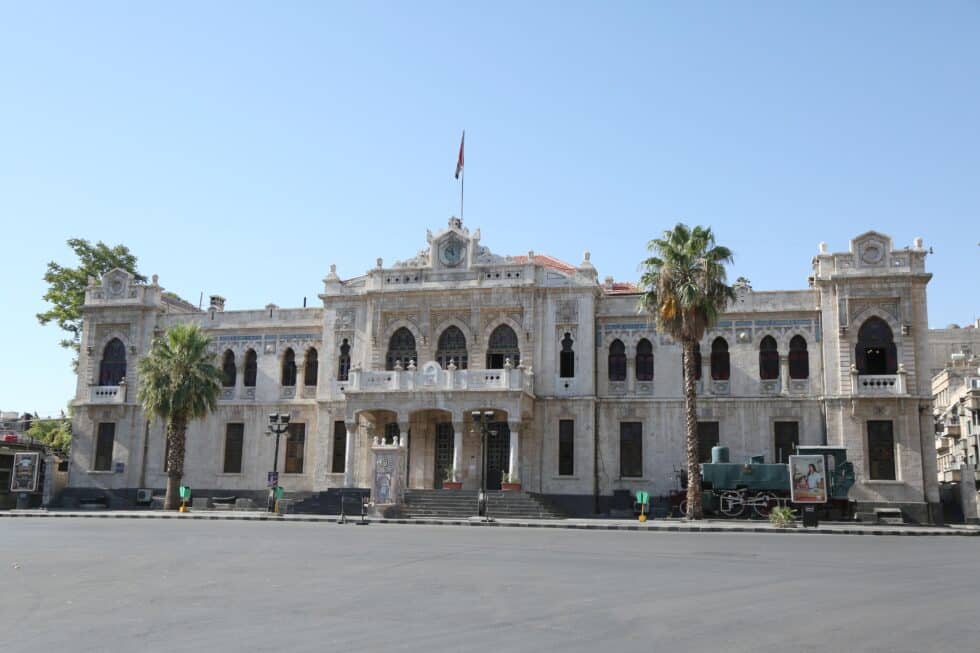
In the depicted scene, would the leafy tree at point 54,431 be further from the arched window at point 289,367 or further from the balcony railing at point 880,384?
the balcony railing at point 880,384

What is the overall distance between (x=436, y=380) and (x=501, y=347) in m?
3.84

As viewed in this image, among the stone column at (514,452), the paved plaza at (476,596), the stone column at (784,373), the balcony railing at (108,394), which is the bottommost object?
Result: the paved plaza at (476,596)

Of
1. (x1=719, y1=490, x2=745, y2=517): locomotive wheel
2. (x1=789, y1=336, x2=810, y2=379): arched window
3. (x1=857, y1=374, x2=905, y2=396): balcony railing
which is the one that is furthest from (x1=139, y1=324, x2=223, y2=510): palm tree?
(x1=857, y1=374, x2=905, y2=396): balcony railing

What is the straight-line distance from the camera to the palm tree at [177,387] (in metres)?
40.4

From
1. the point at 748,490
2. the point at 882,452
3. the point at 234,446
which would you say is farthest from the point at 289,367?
the point at 882,452

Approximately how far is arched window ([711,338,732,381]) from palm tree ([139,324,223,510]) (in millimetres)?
22378

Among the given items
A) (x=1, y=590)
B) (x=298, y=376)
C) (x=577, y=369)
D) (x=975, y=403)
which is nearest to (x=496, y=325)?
(x=577, y=369)

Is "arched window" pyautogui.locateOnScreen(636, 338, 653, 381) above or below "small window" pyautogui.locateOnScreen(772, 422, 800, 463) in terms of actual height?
above

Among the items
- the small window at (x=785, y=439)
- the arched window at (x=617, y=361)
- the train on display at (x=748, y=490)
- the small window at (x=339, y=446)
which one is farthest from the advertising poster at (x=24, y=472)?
the small window at (x=785, y=439)

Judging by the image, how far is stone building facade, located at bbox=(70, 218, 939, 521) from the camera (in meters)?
38.0

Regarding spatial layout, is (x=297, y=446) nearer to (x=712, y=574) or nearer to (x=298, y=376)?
(x=298, y=376)

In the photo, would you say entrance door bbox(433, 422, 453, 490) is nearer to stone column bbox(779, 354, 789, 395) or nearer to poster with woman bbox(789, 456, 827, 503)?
stone column bbox(779, 354, 789, 395)

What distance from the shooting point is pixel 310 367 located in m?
45.1

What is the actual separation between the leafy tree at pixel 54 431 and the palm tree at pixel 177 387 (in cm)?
2127
